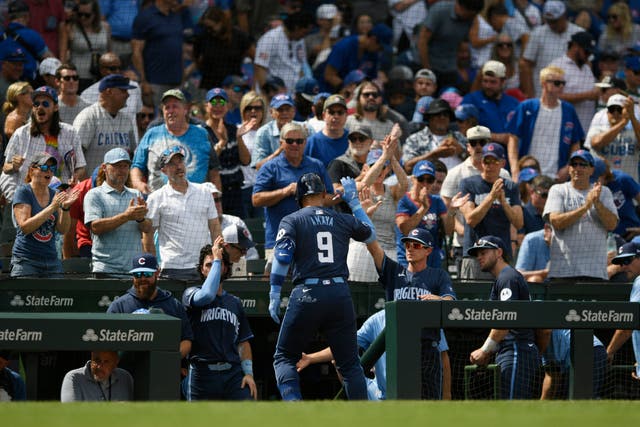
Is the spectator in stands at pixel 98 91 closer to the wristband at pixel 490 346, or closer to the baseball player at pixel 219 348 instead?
the baseball player at pixel 219 348

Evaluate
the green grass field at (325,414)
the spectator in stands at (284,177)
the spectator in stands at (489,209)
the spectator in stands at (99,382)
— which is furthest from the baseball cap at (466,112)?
the green grass field at (325,414)

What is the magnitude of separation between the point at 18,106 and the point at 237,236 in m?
3.29

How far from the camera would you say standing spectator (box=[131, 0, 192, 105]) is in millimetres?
17031

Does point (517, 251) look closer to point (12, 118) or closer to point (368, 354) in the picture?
point (368, 354)

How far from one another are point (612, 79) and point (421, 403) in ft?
29.4

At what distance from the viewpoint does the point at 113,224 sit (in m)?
11.7

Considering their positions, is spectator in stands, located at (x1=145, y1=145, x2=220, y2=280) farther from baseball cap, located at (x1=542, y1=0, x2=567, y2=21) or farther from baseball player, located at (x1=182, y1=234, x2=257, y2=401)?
baseball cap, located at (x1=542, y1=0, x2=567, y2=21)

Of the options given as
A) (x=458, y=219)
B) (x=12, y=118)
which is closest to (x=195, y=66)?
(x=12, y=118)

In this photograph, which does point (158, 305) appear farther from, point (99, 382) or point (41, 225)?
point (41, 225)

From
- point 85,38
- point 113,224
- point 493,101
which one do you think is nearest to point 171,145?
point 113,224

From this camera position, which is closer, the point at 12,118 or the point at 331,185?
the point at 331,185

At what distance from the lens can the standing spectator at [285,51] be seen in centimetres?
1759

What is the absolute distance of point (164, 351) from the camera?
8820 mm

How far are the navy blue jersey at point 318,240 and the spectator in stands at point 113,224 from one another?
1.91 meters
